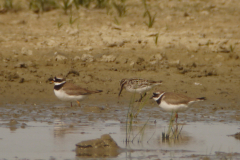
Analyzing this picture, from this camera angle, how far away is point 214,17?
15633 millimetres

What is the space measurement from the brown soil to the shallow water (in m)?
2.30

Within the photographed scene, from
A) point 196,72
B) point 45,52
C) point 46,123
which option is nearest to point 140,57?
point 196,72

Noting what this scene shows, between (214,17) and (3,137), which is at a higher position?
(214,17)

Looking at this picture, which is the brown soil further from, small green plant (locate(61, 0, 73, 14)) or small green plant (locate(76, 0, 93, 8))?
small green plant (locate(76, 0, 93, 8))

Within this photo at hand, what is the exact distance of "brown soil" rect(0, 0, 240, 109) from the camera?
11.4 metres

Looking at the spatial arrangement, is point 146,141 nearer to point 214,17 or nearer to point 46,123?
point 46,123

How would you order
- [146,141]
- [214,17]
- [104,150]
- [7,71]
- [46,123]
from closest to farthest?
[104,150], [146,141], [46,123], [7,71], [214,17]

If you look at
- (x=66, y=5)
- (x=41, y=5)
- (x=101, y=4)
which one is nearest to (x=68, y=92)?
(x=66, y=5)

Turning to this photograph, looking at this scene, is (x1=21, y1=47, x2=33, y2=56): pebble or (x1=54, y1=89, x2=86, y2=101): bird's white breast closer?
(x1=54, y1=89, x2=86, y2=101): bird's white breast

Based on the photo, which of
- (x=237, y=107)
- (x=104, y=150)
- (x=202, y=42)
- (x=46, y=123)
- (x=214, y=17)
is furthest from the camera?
(x=214, y=17)

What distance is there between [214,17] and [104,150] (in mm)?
10263

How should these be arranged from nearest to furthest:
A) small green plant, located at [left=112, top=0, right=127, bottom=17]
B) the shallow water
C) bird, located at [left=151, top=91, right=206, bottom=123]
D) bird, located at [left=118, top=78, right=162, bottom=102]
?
the shallow water, bird, located at [left=151, top=91, right=206, bottom=123], bird, located at [left=118, top=78, right=162, bottom=102], small green plant, located at [left=112, top=0, right=127, bottom=17]

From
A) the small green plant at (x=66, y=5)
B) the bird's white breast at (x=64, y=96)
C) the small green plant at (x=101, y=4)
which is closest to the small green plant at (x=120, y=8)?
the small green plant at (x=101, y=4)

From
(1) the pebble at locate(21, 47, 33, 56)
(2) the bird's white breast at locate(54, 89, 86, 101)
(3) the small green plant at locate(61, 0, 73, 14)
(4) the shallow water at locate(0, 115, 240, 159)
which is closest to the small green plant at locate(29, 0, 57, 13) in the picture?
(3) the small green plant at locate(61, 0, 73, 14)
